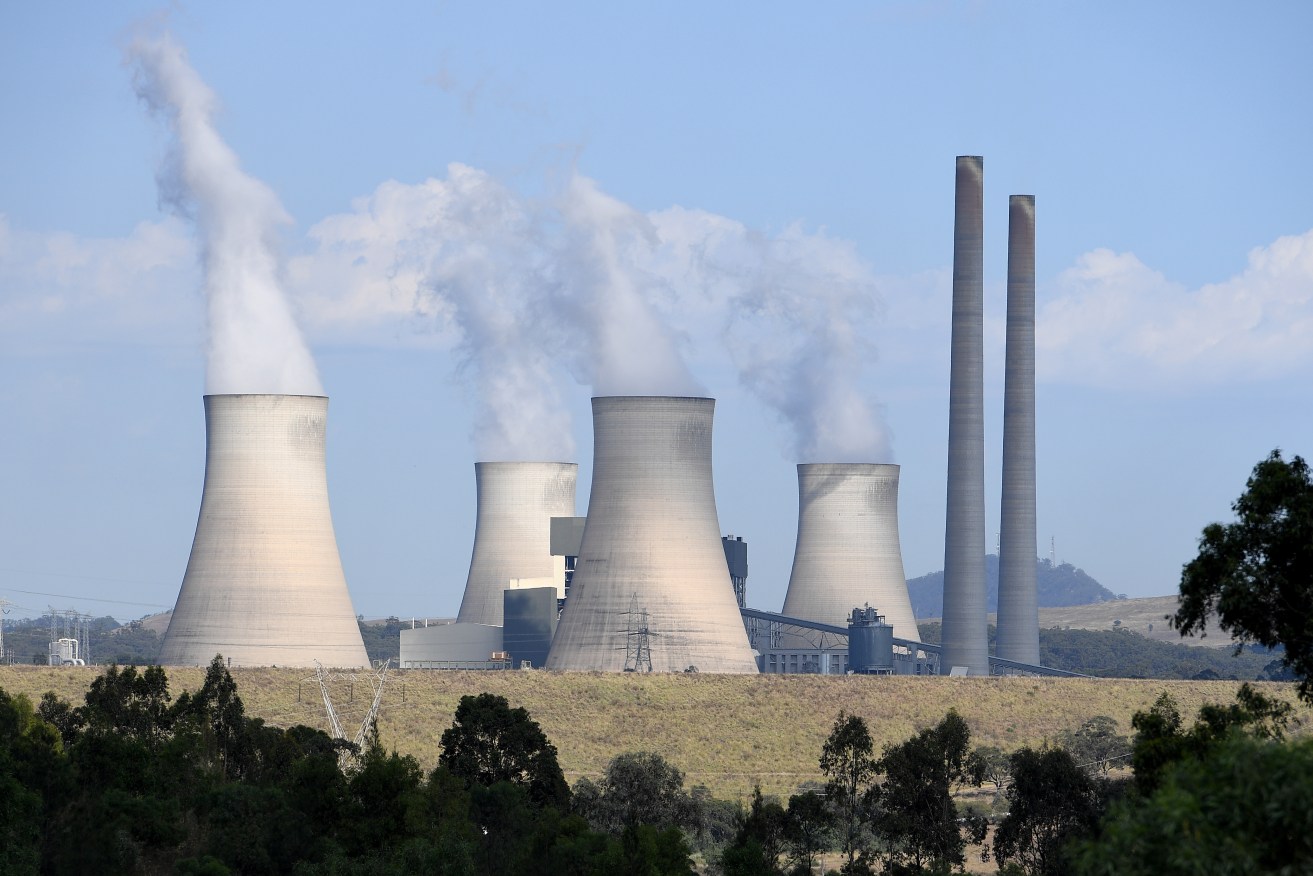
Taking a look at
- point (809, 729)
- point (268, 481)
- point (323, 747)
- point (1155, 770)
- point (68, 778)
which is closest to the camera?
point (1155, 770)

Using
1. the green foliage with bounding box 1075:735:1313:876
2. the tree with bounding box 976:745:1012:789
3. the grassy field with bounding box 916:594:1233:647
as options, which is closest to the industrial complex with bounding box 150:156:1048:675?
the tree with bounding box 976:745:1012:789

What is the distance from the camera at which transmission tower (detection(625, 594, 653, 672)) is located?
39.3m

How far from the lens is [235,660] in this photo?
37.6 meters

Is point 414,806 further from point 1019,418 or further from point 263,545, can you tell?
point 1019,418

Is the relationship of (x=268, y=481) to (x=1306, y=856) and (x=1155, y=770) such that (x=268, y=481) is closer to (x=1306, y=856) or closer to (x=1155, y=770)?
(x=1155, y=770)

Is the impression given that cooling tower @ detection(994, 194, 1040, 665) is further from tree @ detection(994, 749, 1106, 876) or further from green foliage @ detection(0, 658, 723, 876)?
tree @ detection(994, 749, 1106, 876)

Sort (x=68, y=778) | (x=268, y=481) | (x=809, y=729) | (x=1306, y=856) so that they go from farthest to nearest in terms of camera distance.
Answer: (x=809, y=729) < (x=268, y=481) < (x=68, y=778) < (x=1306, y=856)

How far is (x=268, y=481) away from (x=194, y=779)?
1321cm

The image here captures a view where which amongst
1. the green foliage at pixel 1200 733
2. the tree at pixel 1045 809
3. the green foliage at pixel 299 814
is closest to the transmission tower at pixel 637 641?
the green foliage at pixel 299 814

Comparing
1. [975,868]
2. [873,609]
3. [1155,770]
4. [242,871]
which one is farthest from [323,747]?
[873,609]

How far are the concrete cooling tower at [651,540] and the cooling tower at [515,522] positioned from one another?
506 inches

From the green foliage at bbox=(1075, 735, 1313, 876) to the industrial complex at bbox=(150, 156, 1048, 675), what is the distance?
2869cm

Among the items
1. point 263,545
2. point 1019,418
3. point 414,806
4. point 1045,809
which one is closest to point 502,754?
point 414,806

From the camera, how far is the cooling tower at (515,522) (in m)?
53.8
